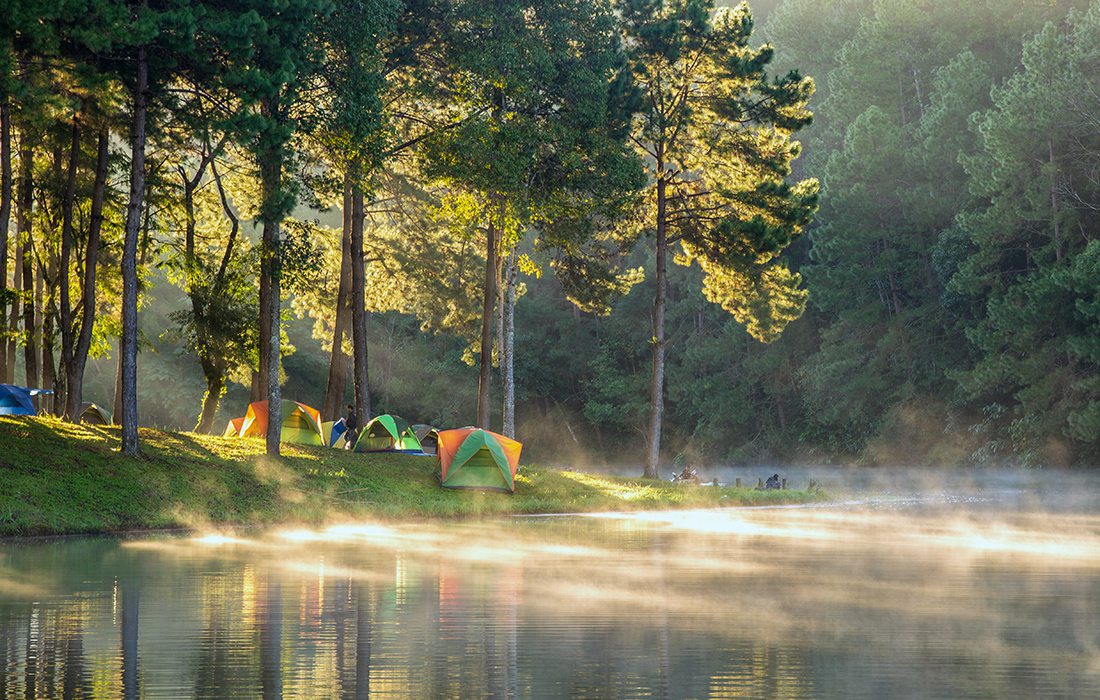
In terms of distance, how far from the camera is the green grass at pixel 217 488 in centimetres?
2772

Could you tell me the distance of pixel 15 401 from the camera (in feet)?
127

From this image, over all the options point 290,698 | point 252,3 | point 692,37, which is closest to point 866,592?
point 290,698

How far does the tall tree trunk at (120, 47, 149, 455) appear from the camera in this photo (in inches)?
1226

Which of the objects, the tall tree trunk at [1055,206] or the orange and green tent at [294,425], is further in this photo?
the tall tree trunk at [1055,206]

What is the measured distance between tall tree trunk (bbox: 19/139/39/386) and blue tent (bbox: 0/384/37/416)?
3713 mm

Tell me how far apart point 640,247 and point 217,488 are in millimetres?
67325

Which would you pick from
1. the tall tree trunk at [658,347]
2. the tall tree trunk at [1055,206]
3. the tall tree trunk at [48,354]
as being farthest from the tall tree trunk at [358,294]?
the tall tree trunk at [1055,206]

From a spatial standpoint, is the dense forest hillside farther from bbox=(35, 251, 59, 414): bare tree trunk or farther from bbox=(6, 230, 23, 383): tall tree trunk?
bbox=(6, 230, 23, 383): tall tree trunk

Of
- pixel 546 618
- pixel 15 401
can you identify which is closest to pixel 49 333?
pixel 15 401

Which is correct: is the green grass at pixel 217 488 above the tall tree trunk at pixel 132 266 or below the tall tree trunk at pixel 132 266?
below

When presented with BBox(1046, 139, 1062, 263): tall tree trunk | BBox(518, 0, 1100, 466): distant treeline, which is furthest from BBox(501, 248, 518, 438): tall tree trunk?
BBox(1046, 139, 1062, 263): tall tree trunk

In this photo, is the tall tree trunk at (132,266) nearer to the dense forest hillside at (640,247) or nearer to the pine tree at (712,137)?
the dense forest hillside at (640,247)

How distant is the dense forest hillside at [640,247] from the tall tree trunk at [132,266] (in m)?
0.91

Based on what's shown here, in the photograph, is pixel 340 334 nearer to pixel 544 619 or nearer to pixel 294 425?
pixel 294 425
